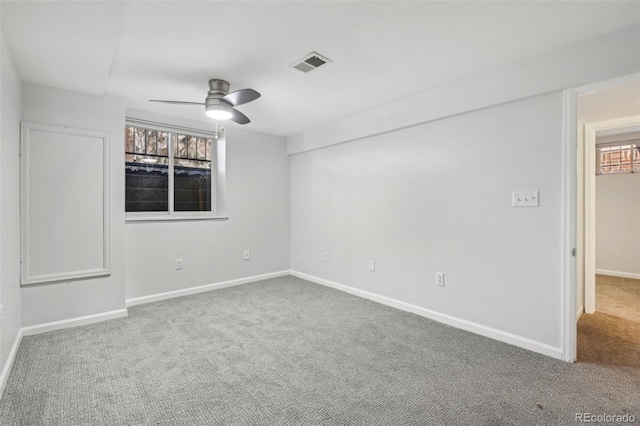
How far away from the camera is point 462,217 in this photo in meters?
3.00

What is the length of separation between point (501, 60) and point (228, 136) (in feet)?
11.2

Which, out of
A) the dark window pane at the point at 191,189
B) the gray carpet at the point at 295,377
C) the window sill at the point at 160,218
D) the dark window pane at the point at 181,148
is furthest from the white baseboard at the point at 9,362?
the dark window pane at the point at 181,148

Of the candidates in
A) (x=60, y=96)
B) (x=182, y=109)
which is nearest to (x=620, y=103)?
(x=182, y=109)

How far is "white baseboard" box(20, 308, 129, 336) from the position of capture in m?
2.82

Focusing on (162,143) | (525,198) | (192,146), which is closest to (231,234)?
(192,146)

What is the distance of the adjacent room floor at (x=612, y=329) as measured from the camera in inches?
94.7

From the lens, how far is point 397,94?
10.6ft

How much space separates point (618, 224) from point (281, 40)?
19.9ft

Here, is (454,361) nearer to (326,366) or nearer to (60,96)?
(326,366)

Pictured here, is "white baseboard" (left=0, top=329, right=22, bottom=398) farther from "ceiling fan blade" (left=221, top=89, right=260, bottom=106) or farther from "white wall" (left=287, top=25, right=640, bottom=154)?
"white wall" (left=287, top=25, right=640, bottom=154)

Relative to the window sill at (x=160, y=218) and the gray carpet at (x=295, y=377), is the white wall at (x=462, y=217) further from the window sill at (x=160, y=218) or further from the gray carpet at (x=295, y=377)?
the window sill at (x=160, y=218)

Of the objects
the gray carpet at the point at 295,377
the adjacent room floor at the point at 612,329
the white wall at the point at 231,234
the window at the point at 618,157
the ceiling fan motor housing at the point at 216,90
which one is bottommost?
the gray carpet at the point at 295,377

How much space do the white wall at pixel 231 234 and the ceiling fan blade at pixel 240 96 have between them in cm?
179

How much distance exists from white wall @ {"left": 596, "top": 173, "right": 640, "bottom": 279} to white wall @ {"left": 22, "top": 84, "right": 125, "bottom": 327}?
23.4ft
